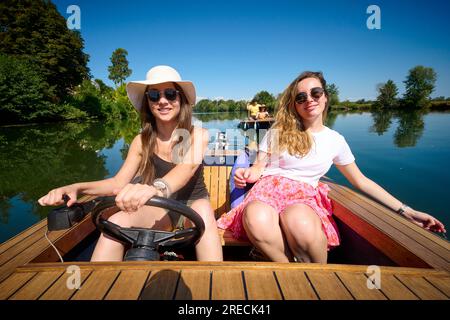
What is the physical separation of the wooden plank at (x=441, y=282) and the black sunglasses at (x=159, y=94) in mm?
1911

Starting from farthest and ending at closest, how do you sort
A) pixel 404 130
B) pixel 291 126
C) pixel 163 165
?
pixel 404 130 → pixel 291 126 → pixel 163 165

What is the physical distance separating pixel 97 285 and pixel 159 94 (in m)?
1.38

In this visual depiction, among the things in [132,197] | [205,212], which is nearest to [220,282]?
[132,197]

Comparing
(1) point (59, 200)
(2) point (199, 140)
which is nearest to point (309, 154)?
(2) point (199, 140)

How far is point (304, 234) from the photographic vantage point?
5.22ft

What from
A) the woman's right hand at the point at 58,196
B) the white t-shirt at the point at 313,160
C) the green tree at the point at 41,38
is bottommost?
the woman's right hand at the point at 58,196

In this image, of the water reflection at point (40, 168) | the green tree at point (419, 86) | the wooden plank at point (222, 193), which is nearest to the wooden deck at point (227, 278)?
the wooden plank at point (222, 193)

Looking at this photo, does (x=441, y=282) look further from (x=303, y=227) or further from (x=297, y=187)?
(x=297, y=187)

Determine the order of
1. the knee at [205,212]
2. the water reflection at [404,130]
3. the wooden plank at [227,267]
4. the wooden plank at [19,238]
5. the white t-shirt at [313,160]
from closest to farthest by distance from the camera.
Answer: the wooden plank at [227,267]
the wooden plank at [19,238]
the knee at [205,212]
the white t-shirt at [313,160]
the water reflection at [404,130]

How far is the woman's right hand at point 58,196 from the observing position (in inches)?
57.9

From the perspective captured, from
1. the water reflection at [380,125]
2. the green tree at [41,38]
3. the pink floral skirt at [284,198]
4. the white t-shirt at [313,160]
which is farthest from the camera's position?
the green tree at [41,38]

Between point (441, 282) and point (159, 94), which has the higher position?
point (159, 94)

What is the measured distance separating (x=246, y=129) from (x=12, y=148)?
11.9 meters

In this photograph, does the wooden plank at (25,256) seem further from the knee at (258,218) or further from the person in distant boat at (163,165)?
the knee at (258,218)
